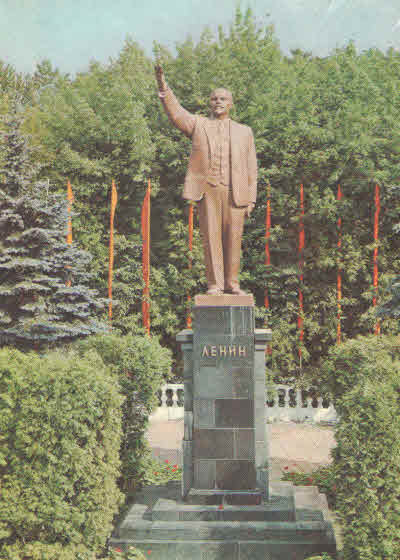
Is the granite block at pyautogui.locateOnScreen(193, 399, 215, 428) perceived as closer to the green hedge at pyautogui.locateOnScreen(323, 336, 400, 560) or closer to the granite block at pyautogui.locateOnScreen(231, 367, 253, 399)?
the granite block at pyautogui.locateOnScreen(231, 367, 253, 399)

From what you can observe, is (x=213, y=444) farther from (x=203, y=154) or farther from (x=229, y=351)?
(x=203, y=154)

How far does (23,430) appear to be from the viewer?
4.45 meters

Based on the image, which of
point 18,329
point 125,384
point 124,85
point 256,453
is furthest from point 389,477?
point 124,85

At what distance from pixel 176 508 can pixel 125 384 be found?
7.03 feet

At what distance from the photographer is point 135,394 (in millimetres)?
7051

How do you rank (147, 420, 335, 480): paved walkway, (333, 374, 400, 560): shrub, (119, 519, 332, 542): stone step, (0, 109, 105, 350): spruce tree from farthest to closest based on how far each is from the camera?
(0, 109, 105, 350): spruce tree
(147, 420, 335, 480): paved walkway
(119, 519, 332, 542): stone step
(333, 374, 400, 560): shrub

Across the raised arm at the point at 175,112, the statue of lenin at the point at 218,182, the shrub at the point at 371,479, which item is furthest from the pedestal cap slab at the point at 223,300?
the raised arm at the point at 175,112

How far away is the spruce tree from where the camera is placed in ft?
35.8

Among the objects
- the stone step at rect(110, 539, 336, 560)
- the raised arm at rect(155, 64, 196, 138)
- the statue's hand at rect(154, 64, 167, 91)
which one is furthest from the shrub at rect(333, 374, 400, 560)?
the statue's hand at rect(154, 64, 167, 91)

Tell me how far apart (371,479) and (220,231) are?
318cm

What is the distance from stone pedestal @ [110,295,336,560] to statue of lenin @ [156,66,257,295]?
517 millimetres

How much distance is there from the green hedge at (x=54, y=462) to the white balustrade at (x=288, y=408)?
8157 mm

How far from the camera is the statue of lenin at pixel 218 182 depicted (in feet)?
19.3

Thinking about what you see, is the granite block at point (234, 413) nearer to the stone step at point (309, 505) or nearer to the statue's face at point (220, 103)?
the stone step at point (309, 505)
